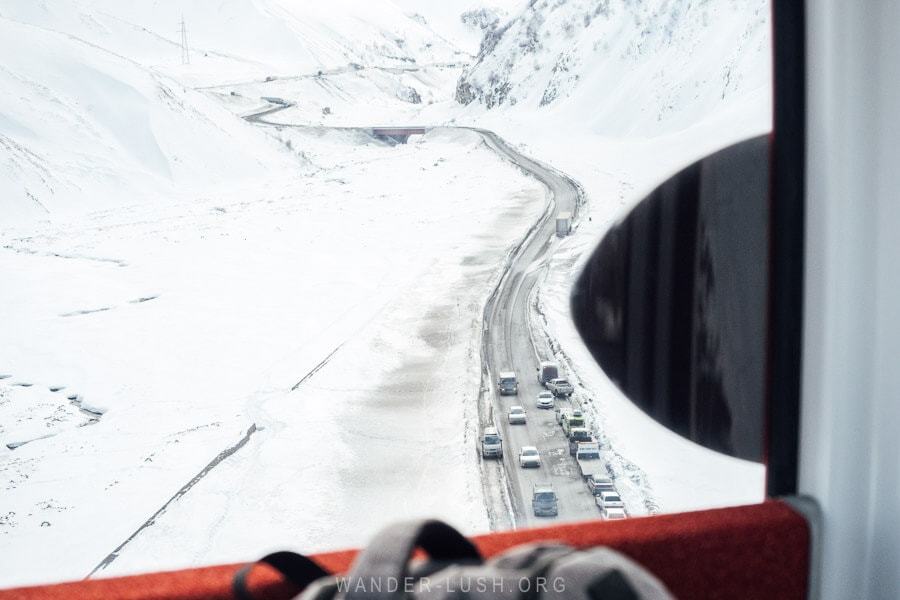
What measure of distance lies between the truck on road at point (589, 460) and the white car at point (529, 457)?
0.42 ft

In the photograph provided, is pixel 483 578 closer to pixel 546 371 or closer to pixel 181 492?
pixel 546 371

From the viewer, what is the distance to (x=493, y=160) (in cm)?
691

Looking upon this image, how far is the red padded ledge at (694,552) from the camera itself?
37.3 inches

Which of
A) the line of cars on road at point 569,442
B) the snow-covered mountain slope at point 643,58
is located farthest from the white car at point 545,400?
the snow-covered mountain slope at point 643,58

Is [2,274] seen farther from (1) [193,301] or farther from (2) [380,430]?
(2) [380,430]

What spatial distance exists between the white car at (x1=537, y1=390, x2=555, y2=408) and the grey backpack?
5.51ft

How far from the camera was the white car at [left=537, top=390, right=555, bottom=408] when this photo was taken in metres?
2.51

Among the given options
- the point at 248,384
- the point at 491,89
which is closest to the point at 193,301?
the point at 248,384

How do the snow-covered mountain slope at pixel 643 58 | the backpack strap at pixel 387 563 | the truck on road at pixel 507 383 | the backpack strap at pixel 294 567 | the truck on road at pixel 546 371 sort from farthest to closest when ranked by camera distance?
the truck on road at pixel 507 383
the truck on road at pixel 546 371
the snow-covered mountain slope at pixel 643 58
the backpack strap at pixel 294 567
the backpack strap at pixel 387 563

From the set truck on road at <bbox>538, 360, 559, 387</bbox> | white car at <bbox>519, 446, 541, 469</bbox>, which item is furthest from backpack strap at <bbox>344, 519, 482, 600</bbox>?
truck on road at <bbox>538, 360, 559, 387</bbox>

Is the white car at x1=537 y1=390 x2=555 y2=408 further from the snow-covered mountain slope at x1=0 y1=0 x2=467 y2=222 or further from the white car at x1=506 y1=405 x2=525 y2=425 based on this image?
the snow-covered mountain slope at x1=0 y1=0 x2=467 y2=222

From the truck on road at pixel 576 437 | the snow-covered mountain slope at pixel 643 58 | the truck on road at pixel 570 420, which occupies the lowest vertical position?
the truck on road at pixel 576 437

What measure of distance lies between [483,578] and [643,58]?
3.04 m

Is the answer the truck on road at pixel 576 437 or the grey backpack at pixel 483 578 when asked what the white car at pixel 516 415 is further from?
the grey backpack at pixel 483 578
